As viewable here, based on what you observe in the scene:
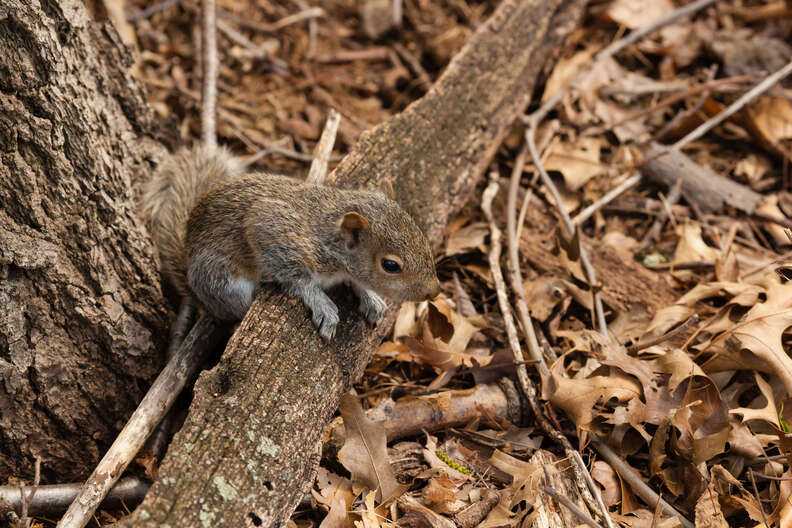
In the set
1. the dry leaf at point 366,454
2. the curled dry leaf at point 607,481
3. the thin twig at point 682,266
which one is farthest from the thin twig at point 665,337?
the dry leaf at point 366,454

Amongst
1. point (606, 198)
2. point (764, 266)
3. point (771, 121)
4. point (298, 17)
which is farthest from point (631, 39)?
point (298, 17)

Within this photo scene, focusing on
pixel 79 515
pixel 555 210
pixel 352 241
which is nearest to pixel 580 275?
pixel 555 210

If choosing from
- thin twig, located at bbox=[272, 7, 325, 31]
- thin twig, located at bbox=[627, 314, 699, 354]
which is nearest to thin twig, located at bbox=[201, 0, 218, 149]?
thin twig, located at bbox=[272, 7, 325, 31]

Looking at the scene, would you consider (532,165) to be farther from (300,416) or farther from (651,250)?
(300,416)

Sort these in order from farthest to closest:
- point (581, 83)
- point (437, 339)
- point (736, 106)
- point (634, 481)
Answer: point (581, 83) → point (736, 106) → point (437, 339) → point (634, 481)

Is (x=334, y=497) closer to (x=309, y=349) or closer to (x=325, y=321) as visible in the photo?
(x=309, y=349)
